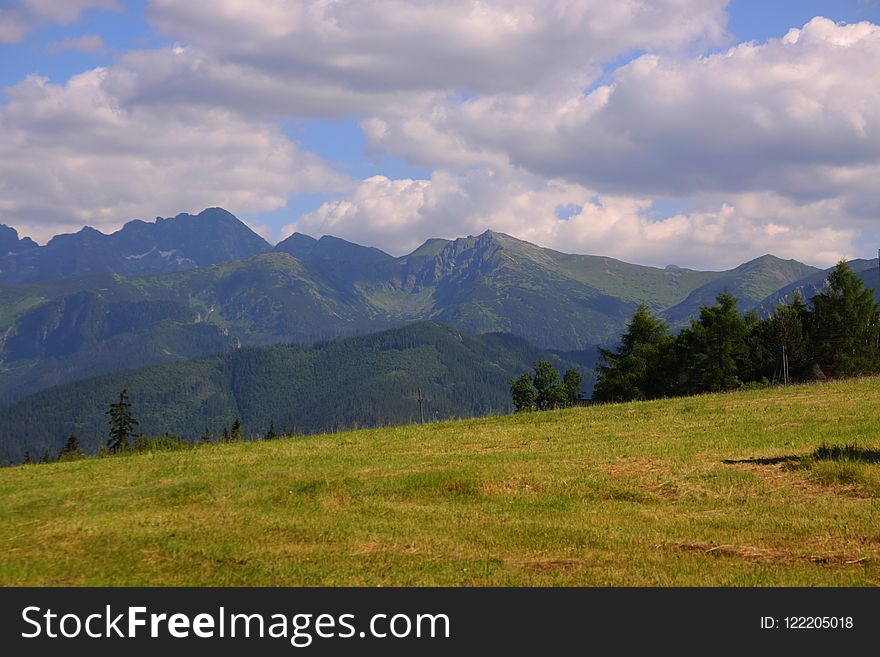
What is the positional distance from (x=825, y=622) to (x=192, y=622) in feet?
31.4

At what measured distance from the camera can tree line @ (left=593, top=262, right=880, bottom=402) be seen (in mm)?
85375

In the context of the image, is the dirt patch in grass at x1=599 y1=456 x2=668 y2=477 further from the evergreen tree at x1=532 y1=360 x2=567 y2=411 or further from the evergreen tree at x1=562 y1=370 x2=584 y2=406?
the evergreen tree at x1=562 y1=370 x2=584 y2=406

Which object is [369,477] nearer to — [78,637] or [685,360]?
[78,637]

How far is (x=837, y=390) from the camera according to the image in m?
49.2

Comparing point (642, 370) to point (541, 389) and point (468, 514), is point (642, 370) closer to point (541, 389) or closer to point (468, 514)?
point (541, 389)

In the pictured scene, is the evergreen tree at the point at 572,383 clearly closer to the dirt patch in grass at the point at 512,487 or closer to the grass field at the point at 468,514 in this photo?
the grass field at the point at 468,514

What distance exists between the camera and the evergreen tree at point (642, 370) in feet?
300

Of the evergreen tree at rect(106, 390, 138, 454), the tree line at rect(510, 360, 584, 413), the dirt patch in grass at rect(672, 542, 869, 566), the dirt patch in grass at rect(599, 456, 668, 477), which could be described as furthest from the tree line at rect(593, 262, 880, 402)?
the dirt patch in grass at rect(672, 542, 869, 566)

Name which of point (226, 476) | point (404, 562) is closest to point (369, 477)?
point (226, 476)

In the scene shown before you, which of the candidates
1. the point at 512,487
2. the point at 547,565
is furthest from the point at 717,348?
the point at 547,565

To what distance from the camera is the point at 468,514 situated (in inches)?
786

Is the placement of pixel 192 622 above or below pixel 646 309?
below

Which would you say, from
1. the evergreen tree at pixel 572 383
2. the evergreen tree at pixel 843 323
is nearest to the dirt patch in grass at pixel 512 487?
the evergreen tree at pixel 843 323

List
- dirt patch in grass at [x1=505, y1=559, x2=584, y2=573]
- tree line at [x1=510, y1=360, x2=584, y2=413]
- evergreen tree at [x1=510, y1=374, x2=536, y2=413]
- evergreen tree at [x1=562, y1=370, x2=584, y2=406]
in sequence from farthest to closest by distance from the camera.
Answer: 1. evergreen tree at [x1=562, y1=370, x2=584, y2=406]
2. evergreen tree at [x1=510, y1=374, x2=536, y2=413]
3. tree line at [x1=510, y1=360, x2=584, y2=413]
4. dirt patch in grass at [x1=505, y1=559, x2=584, y2=573]
